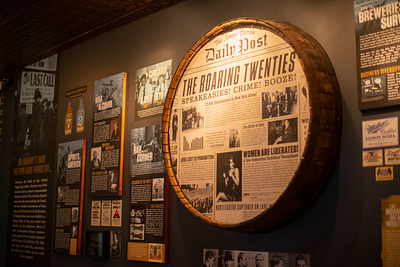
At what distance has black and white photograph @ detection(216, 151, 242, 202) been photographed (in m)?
2.85

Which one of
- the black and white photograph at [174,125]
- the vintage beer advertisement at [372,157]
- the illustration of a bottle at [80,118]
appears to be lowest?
the vintage beer advertisement at [372,157]

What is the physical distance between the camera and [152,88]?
143 inches

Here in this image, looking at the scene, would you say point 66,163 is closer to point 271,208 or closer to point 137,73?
point 137,73

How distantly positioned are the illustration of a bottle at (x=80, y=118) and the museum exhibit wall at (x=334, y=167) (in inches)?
2.4

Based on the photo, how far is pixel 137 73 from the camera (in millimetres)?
3795

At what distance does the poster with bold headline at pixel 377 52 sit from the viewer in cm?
235

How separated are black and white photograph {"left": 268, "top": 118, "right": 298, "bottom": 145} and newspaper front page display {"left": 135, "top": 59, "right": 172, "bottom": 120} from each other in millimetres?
1051

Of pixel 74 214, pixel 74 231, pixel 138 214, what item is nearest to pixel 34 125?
pixel 74 214

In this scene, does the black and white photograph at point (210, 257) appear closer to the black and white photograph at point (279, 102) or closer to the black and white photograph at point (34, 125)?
the black and white photograph at point (279, 102)

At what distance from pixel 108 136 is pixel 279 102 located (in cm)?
166

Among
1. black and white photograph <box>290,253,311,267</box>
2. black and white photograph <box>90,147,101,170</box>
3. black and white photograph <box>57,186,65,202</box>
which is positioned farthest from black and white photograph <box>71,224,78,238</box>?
black and white photograph <box>290,253,311,267</box>


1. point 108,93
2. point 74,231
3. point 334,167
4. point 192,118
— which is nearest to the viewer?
point 334,167

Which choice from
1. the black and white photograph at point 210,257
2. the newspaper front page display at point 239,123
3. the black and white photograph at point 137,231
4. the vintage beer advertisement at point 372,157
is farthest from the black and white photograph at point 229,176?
the black and white photograph at point 137,231

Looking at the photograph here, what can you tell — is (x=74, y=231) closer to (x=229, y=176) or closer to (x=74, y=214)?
(x=74, y=214)
